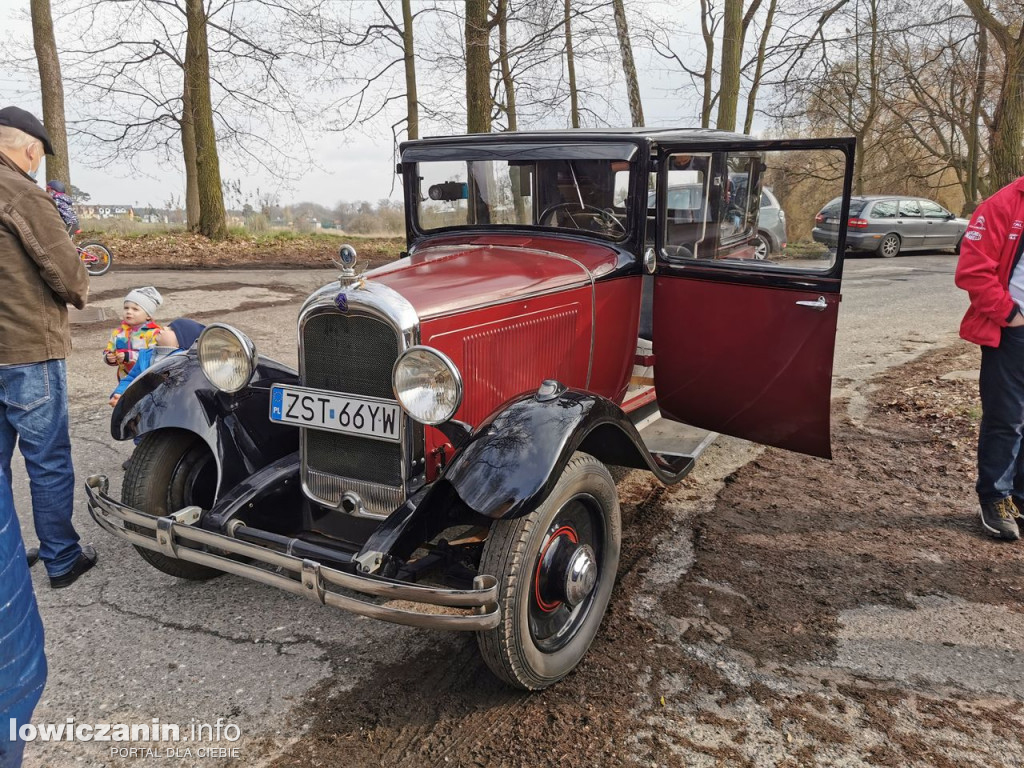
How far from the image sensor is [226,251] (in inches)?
532

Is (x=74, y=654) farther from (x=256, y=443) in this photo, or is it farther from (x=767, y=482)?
(x=767, y=482)

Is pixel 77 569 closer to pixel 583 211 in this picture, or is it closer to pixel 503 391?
pixel 503 391

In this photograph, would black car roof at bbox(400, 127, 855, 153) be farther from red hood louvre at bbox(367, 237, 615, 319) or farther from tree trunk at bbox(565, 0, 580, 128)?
tree trunk at bbox(565, 0, 580, 128)

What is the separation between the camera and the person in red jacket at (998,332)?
351 centimetres

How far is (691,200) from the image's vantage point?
12.7 ft

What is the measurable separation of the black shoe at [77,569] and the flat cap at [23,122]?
1.81 metres

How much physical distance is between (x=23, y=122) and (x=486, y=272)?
205 centimetres

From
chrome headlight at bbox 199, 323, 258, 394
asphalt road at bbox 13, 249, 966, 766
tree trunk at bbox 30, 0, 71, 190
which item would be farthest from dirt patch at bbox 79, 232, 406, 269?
chrome headlight at bbox 199, 323, 258, 394

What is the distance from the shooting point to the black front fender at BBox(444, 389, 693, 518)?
7.82 ft

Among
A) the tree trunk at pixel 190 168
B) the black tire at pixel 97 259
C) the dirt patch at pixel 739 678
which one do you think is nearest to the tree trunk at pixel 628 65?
the tree trunk at pixel 190 168

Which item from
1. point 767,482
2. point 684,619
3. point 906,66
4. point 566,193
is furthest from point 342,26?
point 906,66

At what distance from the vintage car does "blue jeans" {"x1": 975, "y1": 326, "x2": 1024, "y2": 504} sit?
2.71 feet

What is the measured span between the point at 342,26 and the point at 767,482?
12.3 m

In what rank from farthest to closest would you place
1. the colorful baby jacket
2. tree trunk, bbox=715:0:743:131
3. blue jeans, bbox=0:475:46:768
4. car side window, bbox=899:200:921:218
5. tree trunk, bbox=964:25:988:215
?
tree trunk, bbox=964:25:988:215, car side window, bbox=899:200:921:218, tree trunk, bbox=715:0:743:131, the colorful baby jacket, blue jeans, bbox=0:475:46:768
